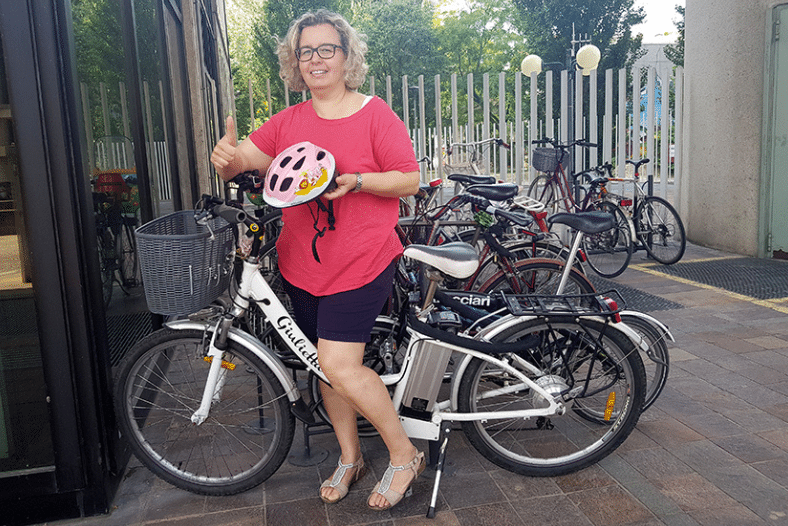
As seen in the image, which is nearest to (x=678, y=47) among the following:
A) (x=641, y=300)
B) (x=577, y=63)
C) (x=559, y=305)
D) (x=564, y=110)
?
(x=577, y=63)

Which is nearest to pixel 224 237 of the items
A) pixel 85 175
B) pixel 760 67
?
pixel 85 175

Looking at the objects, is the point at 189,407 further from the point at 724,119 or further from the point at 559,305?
the point at 724,119

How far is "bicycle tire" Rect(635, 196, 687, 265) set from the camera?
7863 millimetres

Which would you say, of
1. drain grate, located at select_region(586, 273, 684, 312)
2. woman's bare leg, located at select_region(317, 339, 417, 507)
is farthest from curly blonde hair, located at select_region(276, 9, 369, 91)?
drain grate, located at select_region(586, 273, 684, 312)

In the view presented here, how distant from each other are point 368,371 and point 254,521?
2.44ft

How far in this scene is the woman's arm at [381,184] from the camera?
8.05ft

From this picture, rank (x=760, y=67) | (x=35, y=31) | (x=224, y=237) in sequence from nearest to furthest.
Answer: (x=35, y=31)
(x=224, y=237)
(x=760, y=67)

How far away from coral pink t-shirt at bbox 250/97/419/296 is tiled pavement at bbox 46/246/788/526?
94 centimetres

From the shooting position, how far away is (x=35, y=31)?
102 inches

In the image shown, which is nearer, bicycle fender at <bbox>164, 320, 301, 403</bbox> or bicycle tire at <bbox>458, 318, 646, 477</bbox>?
bicycle fender at <bbox>164, 320, 301, 403</bbox>

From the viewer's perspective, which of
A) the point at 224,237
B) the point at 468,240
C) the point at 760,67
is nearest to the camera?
the point at 224,237

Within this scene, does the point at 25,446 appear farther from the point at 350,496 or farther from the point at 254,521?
the point at 350,496

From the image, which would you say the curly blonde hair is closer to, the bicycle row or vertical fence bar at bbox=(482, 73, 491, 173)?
the bicycle row

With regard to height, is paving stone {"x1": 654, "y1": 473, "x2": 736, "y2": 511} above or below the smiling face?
below
